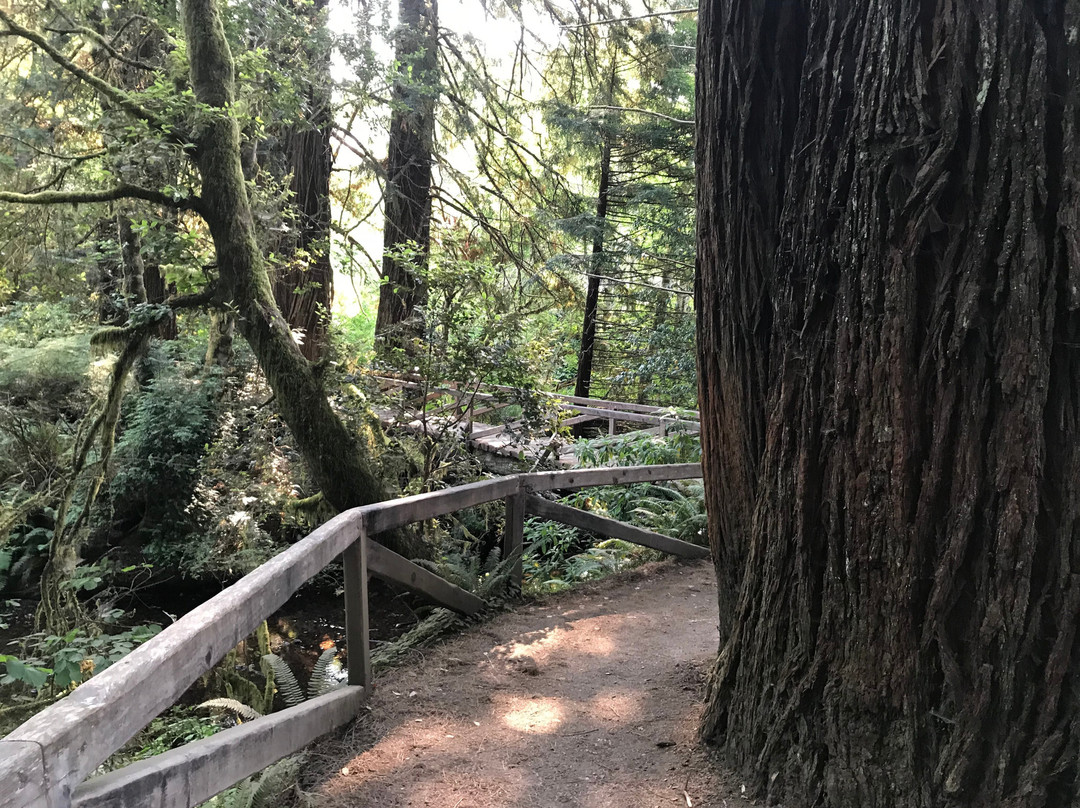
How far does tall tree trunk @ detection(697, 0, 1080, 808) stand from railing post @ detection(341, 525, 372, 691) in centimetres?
191

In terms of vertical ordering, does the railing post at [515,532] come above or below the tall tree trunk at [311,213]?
below

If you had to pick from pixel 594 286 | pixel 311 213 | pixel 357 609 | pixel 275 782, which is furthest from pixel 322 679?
pixel 594 286

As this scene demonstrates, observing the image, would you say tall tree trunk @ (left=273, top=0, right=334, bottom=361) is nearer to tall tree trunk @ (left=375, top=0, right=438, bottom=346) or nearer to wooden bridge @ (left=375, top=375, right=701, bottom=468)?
tall tree trunk @ (left=375, top=0, right=438, bottom=346)

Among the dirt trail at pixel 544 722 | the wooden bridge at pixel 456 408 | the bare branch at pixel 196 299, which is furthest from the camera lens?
the wooden bridge at pixel 456 408

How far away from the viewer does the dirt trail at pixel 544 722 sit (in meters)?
3.05

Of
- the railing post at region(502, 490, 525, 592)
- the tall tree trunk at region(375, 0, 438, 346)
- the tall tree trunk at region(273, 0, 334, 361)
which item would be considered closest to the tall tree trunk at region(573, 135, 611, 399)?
the tall tree trunk at region(375, 0, 438, 346)

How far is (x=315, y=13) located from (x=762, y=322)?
397 inches

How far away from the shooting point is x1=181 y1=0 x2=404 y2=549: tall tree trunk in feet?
24.5

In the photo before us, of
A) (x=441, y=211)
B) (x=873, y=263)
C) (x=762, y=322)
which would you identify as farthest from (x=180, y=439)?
(x=873, y=263)

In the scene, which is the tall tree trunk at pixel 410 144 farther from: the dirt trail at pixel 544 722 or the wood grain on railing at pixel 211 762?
the wood grain on railing at pixel 211 762

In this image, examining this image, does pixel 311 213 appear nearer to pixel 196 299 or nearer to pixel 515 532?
pixel 196 299

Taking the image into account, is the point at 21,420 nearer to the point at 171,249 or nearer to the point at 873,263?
the point at 171,249

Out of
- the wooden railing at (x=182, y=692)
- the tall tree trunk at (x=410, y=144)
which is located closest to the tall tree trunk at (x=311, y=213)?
the tall tree trunk at (x=410, y=144)

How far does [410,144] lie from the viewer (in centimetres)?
1262
